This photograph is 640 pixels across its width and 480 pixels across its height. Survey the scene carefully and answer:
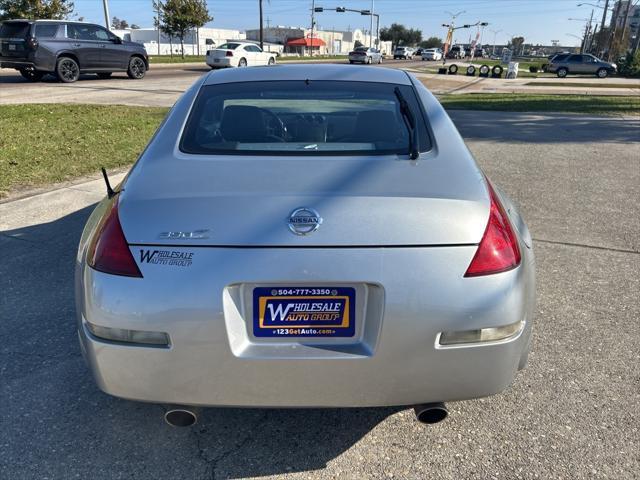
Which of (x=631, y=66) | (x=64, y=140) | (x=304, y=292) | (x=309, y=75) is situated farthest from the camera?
(x=631, y=66)

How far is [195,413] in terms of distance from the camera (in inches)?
84.1

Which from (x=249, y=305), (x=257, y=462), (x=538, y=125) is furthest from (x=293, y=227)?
(x=538, y=125)

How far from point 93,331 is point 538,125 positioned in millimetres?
11842

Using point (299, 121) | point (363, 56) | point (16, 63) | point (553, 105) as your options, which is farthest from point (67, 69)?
point (363, 56)

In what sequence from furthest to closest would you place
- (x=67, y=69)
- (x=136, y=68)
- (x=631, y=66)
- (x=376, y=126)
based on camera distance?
(x=631, y=66)
(x=136, y=68)
(x=67, y=69)
(x=376, y=126)

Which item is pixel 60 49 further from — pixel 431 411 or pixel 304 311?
pixel 431 411

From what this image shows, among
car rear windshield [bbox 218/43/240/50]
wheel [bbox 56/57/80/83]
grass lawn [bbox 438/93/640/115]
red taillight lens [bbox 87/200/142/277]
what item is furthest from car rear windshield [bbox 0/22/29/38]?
red taillight lens [bbox 87/200/142/277]

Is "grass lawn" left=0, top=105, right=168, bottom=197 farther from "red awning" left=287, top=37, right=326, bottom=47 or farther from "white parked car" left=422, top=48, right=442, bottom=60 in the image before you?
"red awning" left=287, top=37, right=326, bottom=47

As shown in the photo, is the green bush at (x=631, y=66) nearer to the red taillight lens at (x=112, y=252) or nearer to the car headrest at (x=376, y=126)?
the car headrest at (x=376, y=126)

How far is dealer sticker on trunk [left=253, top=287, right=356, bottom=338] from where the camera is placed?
192 cm

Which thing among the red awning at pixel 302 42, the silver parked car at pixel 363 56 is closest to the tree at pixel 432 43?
the red awning at pixel 302 42

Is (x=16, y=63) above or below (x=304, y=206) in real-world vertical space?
below

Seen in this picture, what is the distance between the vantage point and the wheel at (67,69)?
18922 mm

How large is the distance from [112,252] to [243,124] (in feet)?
3.61
